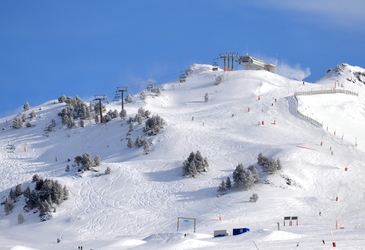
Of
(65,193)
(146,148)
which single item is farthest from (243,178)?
(146,148)

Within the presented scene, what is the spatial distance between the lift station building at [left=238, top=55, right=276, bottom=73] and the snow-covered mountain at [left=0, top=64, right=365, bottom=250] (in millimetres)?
28058

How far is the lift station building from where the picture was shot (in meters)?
106

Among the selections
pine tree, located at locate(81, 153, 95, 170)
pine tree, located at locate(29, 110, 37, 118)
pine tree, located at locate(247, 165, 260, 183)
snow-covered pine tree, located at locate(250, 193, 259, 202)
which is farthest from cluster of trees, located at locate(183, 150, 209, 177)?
pine tree, located at locate(29, 110, 37, 118)

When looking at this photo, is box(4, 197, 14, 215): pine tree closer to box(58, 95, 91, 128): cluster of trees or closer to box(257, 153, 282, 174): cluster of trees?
box(257, 153, 282, 174): cluster of trees

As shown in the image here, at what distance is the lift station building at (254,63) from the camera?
10581 centimetres

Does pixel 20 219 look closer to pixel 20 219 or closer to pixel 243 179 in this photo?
pixel 20 219

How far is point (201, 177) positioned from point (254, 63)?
69.2m

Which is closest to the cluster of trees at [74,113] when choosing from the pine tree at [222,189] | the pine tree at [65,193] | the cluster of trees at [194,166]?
the pine tree at [65,193]

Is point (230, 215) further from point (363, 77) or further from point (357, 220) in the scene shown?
point (363, 77)

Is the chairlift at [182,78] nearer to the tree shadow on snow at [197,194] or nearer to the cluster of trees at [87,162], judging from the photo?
the cluster of trees at [87,162]

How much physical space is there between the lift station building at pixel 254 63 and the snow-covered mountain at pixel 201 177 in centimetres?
2806

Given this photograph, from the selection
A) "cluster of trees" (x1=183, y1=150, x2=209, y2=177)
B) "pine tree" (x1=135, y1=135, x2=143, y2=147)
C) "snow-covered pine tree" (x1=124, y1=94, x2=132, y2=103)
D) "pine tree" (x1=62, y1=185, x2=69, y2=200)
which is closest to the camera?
"pine tree" (x1=62, y1=185, x2=69, y2=200)

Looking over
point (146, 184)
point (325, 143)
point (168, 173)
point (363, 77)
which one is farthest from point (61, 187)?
point (363, 77)

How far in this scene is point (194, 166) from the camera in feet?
138
